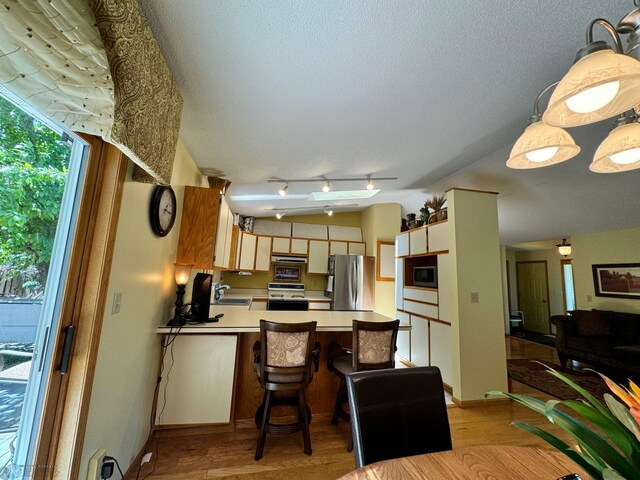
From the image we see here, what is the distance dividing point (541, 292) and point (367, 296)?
17.4 ft

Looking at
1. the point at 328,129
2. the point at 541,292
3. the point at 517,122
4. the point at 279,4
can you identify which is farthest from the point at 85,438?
the point at 541,292

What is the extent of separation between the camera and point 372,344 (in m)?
1.98

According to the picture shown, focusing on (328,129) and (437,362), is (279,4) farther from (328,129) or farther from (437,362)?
(437,362)

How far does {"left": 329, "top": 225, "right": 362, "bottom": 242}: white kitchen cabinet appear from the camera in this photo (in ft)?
17.6

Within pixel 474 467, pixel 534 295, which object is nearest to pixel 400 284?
pixel 474 467

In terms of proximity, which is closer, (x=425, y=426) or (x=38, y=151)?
A: (x=38, y=151)

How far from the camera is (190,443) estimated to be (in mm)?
1942

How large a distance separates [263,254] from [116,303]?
11.7ft

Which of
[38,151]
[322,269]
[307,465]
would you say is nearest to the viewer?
[38,151]

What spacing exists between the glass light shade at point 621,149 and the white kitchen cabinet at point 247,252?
4511 millimetres

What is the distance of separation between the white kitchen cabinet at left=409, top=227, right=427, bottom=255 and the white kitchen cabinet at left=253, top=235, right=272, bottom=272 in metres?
2.69

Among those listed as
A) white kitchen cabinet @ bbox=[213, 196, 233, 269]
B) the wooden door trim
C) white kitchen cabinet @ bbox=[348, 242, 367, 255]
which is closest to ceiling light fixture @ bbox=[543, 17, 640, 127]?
the wooden door trim

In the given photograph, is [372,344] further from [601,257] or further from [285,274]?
[601,257]

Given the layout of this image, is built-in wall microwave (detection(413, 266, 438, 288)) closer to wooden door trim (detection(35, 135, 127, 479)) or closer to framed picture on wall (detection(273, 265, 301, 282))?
framed picture on wall (detection(273, 265, 301, 282))
